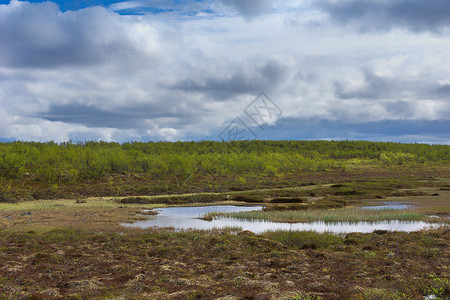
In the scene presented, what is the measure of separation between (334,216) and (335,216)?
0.32 feet

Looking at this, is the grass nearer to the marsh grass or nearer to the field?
the field

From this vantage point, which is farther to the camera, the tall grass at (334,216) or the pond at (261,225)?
the tall grass at (334,216)

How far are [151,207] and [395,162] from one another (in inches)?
5182

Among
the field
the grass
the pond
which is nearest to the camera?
the grass

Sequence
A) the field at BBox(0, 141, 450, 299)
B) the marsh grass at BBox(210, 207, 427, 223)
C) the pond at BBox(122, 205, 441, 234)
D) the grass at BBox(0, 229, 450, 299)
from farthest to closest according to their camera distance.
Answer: the marsh grass at BBox(210, 207, 427, 223)
the pond at BBox(122, 205, 441, 234)
the field at BBox(0, 141, 450, 299)
the grass at BBox(0, 229, 450, 299)

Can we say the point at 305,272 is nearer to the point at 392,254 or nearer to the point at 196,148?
the point at 392,254

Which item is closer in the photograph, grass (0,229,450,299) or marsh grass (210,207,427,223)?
grass (0,229,450,299)

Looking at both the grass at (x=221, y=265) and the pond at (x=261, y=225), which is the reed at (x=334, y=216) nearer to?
the pond at (x=261, y=225)

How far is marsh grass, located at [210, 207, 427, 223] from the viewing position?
35.4 meters

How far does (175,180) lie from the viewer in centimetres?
8438

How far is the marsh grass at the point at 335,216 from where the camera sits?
116 ft

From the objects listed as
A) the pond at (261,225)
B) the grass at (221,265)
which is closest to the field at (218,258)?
the grass at (221,265)

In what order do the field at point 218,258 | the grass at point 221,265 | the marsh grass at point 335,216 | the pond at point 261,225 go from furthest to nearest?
the marsh grass at point 335,216
the pond at point 261,225
the field at point 218,258
the grass at point 221,265

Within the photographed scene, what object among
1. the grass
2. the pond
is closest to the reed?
the pond
